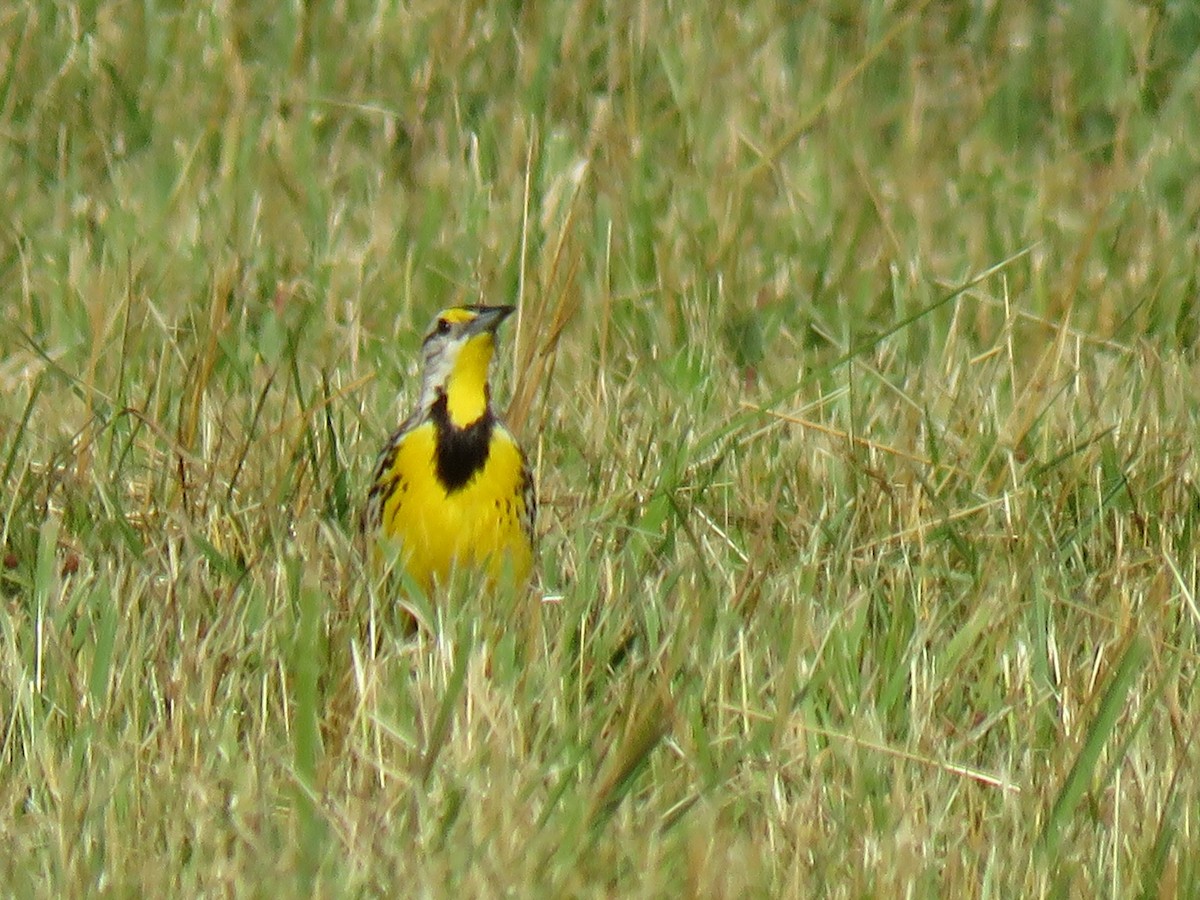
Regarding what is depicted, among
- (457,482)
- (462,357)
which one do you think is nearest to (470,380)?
(462,357)

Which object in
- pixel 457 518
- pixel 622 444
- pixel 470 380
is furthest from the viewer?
pixel 622 444

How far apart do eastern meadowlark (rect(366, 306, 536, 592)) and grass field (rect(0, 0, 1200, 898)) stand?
0.10m

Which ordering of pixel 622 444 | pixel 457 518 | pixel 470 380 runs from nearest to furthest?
pixel 457 518 < pixel 470 380 < pixel 622 444

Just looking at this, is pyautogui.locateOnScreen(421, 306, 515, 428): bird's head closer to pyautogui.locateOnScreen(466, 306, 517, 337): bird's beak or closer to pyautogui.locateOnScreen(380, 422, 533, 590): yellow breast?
pyautogui.locateOnScreen(466, 306, 517, 337): bird's beak

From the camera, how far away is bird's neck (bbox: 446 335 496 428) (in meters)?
4.16

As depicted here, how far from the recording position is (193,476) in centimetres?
410

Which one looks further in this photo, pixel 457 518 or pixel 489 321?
pixel 489 321

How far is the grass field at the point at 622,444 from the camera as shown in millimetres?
2982

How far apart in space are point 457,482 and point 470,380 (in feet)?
0.97

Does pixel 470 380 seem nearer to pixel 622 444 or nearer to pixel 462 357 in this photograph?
pixel 462 357

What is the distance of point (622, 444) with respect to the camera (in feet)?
14.5

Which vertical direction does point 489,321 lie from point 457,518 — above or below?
above

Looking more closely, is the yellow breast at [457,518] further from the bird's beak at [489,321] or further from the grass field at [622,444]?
the bird's beak at [489,321]

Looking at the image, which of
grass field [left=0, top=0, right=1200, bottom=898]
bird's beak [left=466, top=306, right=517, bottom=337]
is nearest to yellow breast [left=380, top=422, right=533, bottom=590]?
grass field [left=0, top=0, right=1200, bottom=898]
